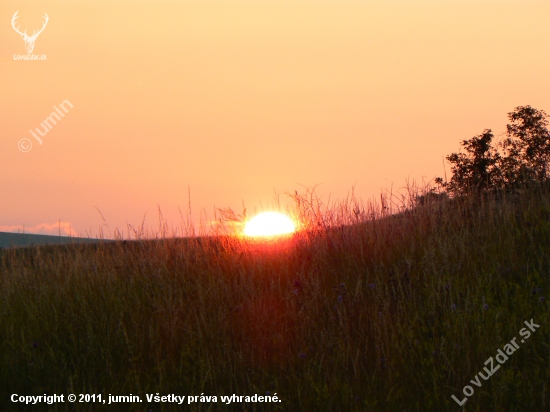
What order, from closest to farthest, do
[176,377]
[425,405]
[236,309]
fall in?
1. [425,405]
2. [176,377]
3. [236,309]

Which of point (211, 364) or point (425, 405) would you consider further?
point (211, 364)

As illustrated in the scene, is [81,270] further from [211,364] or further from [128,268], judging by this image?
[211,364]

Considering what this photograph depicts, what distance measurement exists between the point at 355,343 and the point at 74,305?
11.4 feet

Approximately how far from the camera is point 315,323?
17.0 feet

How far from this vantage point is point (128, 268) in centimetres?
782

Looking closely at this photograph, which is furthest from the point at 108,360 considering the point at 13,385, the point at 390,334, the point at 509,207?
the point at 509,207

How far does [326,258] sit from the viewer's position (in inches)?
262

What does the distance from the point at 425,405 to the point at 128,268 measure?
16.9ft

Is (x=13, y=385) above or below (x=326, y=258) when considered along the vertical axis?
below

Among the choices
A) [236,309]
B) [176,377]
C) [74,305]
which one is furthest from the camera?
[74,305]

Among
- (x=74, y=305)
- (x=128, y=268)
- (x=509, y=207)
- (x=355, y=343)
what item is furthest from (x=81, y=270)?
(x=509, y=207)

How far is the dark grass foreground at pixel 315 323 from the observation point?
4.26 m

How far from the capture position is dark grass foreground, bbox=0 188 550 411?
14.0ft

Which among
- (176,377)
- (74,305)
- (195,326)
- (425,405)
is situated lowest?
(425,405)
